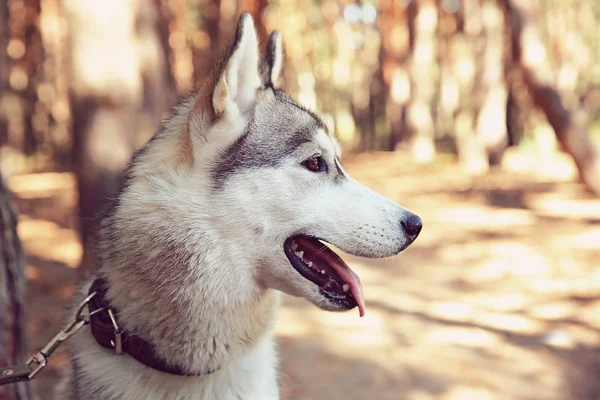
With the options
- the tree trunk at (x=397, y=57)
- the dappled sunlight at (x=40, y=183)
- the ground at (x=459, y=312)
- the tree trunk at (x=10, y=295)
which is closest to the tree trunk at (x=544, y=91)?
the ground at (x=459, y=312)

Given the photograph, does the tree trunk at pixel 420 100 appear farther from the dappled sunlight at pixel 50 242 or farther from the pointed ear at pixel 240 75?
the pointed ear at pixel 240 75

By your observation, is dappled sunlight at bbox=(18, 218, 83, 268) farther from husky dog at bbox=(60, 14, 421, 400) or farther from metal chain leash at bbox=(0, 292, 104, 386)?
husky dog at bbox=(60, 14, 421, 400)

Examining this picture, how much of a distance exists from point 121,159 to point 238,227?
11.8 ft

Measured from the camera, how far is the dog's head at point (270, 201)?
98.0 inches

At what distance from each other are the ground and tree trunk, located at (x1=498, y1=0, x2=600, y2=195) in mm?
1149

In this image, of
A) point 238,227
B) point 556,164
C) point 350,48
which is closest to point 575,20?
point 350,48

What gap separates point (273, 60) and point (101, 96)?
3.03m

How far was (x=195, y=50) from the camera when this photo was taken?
86.4 feet

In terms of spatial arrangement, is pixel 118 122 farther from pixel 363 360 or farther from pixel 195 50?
pixel 195 50

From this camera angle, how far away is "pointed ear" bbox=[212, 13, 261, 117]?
95.3 inches

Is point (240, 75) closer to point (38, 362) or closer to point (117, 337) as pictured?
point (117, 337)

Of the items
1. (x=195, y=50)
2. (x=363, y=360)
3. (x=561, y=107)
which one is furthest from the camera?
(x=195, y=50)

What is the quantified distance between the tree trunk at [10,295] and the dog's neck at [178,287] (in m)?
1.05

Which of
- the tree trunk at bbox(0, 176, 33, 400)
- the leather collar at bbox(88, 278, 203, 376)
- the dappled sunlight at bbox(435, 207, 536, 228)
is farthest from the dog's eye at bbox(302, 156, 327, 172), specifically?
the dappled sunlight at bbox(435, 207, 536, 228)
